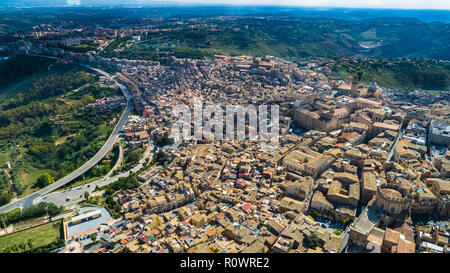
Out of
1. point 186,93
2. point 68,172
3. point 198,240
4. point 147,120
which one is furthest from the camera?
point 186,93

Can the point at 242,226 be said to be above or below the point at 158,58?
→ below

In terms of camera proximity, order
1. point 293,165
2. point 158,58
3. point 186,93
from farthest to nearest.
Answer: point 158,58
point 186,93
point 293,165

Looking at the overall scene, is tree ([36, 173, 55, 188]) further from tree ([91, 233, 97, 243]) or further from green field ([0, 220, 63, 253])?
tree ([91, 233, 97, 243])

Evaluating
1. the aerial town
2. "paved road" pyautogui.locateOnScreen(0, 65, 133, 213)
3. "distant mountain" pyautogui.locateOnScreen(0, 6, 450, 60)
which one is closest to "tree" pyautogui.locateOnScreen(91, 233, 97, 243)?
the aerial town

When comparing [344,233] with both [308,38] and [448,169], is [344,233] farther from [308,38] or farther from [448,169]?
[308,38]

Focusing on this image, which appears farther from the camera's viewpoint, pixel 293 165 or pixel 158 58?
pixel 158 58

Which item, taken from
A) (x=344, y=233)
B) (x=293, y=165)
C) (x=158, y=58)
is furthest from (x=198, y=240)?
(x=158, y=58)

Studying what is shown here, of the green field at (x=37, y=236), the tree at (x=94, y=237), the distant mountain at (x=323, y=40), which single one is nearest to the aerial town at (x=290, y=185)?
the tree at (x=94, y=237)

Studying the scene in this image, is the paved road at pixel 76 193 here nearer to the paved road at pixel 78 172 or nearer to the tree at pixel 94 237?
the paved road at pixel 78 172
